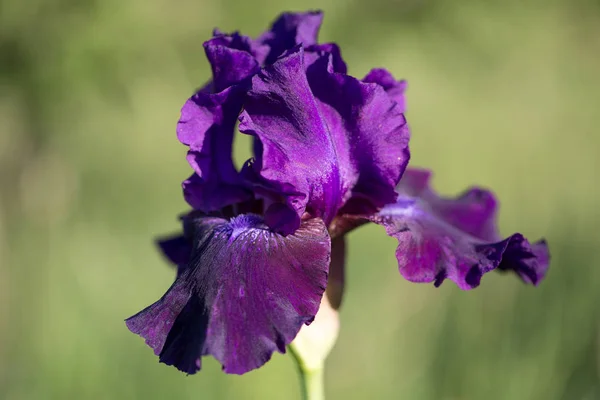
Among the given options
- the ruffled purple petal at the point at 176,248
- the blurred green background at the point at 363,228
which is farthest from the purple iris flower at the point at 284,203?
the blurred green background at the point at 363,228

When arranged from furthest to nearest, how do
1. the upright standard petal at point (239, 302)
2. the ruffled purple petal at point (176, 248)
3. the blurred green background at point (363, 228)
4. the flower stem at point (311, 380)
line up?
the blurred green background at point (363, 228) → the ruffled purple petal at point (176, 248) → the flower stem at point (311, 380) → the upright standard petal at point (239, 302)

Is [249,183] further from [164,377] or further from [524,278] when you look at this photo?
[164,377]

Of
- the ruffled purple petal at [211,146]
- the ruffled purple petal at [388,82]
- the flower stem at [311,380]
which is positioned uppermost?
the ruffled purple petal at [388,82]

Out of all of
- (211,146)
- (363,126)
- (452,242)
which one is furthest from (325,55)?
(452,242)

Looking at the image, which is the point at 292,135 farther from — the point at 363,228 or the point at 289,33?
the point at 363,228

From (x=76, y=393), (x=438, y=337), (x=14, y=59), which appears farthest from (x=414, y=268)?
(x=14, y=59)

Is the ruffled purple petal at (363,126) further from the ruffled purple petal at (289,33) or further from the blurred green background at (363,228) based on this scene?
the blurred green background at (363,228)

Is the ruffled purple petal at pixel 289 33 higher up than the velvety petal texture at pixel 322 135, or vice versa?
the ruffled purple petal at pixel 289 33
